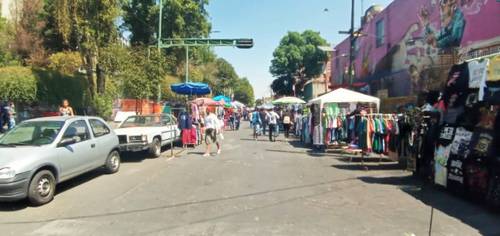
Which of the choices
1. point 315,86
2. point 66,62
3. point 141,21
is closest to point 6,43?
point 66,62

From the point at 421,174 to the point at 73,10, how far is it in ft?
53.9

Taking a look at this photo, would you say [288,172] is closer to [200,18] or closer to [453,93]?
[453,93]

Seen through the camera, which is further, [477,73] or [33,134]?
[33,134]

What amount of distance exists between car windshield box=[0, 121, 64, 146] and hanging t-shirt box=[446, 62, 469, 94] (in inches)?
330

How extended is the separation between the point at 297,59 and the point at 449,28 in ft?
135

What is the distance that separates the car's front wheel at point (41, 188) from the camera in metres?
7.66

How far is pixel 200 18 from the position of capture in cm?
4356

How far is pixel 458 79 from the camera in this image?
8734mm

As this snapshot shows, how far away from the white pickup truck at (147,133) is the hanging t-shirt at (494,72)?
10057 millimetres

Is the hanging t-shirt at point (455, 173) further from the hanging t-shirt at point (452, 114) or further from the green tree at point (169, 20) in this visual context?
the green tree at point (169, 20)

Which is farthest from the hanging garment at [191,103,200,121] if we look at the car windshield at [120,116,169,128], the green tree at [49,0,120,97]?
the green tree at [49,0,120,97]

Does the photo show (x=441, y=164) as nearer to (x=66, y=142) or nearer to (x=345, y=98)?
(x=345, y=98)

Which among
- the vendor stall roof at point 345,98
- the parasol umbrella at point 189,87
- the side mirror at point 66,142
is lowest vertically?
the side mirror at point 66,142

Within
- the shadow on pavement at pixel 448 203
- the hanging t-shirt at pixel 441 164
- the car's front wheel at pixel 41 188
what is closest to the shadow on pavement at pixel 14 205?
the car's front wheel at pixel 41 188
